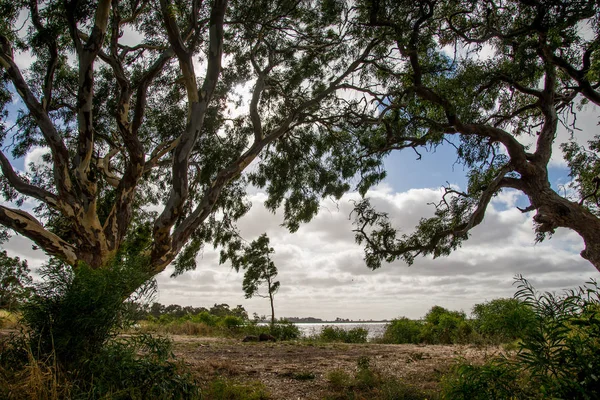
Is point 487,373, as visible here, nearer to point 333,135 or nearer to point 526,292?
point 526,292

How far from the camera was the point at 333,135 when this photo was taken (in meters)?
10.7

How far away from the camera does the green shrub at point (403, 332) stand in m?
12.9

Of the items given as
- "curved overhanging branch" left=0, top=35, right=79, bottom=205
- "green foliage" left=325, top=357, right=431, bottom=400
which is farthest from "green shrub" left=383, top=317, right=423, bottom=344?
"curved overhanging branch" left=0, top=35, right=79, bottom=205

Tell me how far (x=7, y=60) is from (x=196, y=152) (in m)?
4.26

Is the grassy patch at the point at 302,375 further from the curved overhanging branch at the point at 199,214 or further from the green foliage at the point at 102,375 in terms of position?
the curved overhanging branch at the point at 199,214

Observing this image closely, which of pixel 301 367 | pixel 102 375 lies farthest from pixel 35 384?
pixel 301 367

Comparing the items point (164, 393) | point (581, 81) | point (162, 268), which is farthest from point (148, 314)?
point (581, 81)

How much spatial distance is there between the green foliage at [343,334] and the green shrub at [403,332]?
2.87 feet

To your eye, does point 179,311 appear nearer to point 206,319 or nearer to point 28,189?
point 206,319

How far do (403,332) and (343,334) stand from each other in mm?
2104

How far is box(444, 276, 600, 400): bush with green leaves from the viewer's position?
2.18m

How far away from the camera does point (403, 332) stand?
1312cm

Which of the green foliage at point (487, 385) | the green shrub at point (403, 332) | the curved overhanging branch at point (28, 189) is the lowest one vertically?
the green shrub at point (403, 332)

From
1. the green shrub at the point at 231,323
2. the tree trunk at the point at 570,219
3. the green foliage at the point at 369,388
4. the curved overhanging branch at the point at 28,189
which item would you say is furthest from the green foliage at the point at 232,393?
the green shrub at the point at 231,323
